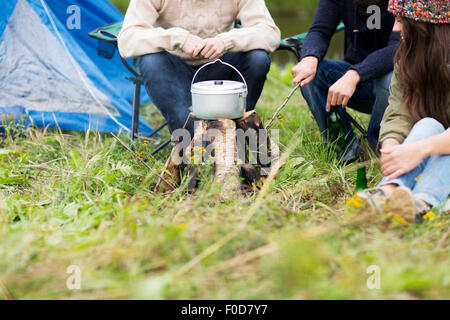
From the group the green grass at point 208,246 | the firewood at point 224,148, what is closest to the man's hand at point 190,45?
the firewood at point 224,148

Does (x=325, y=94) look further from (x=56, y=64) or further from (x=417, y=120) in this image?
(x=56, y=64)

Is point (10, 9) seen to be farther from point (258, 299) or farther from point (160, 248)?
point (258, 299)

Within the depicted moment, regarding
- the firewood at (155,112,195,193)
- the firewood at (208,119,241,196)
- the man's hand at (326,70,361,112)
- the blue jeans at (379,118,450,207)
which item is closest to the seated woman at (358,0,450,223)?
the blue jeans at (379,118,450,207)

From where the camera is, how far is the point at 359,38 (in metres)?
2.40

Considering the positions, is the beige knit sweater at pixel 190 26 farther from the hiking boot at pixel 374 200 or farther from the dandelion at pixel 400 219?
the dandelion at pixel 400 219

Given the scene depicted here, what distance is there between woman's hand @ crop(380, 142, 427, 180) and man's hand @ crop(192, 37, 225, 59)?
34.8 inches

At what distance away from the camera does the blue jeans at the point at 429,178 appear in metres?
1.63

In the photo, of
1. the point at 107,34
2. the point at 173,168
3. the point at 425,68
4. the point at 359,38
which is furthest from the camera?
the point at 107,34

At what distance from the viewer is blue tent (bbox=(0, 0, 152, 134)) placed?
2846 millimetres

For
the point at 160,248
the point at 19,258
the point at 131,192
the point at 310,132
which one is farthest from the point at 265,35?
the point at 19,258

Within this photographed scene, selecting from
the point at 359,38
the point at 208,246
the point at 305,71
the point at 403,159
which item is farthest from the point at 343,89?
the point at 208,246

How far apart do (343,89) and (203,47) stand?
0.63 meters

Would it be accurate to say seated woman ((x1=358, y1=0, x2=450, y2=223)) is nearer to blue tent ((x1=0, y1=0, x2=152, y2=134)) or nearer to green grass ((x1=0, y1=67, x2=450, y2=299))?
green grass ((x1=0, y1=67, x2=450, y2=299))

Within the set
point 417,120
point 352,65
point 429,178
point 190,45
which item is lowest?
point 429,178
